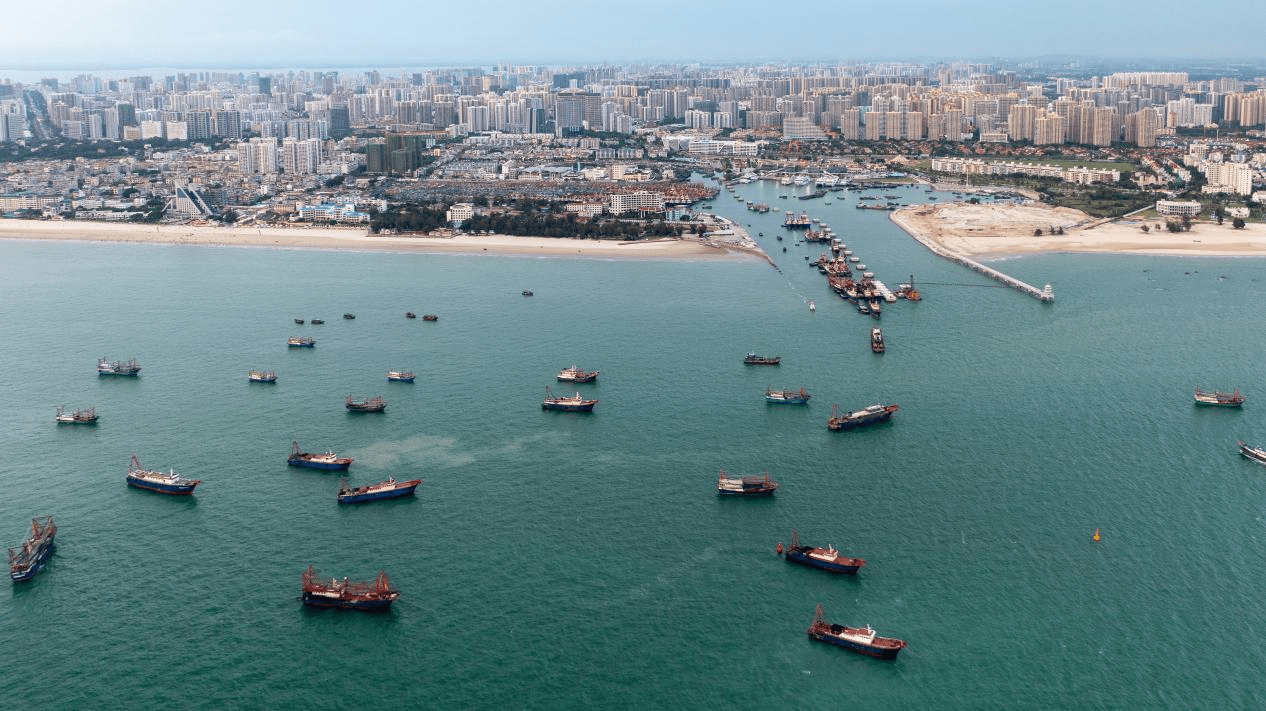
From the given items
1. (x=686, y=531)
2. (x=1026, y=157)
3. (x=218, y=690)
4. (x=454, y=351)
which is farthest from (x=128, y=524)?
(x=1026, y=157)

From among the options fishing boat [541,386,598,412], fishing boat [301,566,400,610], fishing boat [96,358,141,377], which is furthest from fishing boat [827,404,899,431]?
fishing boat [96,358,141,377]

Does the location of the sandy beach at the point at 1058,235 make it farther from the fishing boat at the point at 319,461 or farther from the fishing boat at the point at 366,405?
the fishing boat at the point at 319,461

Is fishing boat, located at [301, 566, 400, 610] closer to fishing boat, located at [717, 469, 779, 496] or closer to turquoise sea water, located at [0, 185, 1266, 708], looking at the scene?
turquoise sea water, located at [0, 185, 1266, 708]

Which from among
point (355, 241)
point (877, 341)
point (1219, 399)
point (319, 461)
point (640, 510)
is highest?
point (355, 241)

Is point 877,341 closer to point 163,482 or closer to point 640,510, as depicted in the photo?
point 640,510

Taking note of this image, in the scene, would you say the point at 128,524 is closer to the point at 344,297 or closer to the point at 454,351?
the point at 454,351

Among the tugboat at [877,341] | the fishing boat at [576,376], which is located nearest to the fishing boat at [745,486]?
the fishing boat at [576,376]

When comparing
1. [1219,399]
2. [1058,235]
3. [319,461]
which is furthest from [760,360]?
[1058,235]
